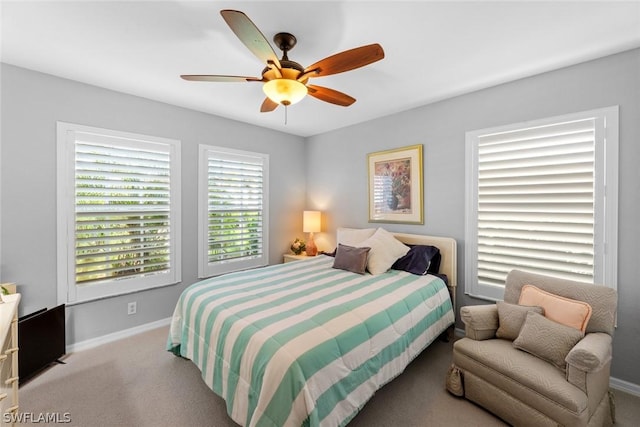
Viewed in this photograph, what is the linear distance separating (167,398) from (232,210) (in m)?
2.27

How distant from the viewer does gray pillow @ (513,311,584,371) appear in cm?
167

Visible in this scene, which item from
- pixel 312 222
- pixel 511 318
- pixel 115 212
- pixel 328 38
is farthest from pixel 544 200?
pixel 115 212

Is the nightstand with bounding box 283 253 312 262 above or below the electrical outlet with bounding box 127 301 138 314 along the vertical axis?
above

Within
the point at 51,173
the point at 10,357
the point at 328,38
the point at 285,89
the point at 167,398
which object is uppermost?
the point at 328,38

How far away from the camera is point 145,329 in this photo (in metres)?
3.04

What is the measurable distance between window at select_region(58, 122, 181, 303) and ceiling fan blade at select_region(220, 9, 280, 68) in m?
2.13

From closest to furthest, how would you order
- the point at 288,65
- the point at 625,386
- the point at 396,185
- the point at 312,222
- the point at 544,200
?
1. the point at 288,65
2. the point at 625,386
3. the point at 544,200
4. the point at 396,185
5. the point at 312,222

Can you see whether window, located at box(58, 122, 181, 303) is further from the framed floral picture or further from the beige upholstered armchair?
the beige upholstered armchair

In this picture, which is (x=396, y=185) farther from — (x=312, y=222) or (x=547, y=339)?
(x=547, y=339)

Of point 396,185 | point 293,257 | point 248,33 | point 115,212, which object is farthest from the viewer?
point 293,257

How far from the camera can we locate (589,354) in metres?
1.47

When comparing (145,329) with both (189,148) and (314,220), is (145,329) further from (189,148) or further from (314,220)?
(314,220)

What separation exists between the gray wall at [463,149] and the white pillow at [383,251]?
0.46 m

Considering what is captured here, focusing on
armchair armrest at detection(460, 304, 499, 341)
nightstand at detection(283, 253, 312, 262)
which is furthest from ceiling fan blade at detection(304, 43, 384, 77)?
nightstand at detection(283, 253, 312, 262)
